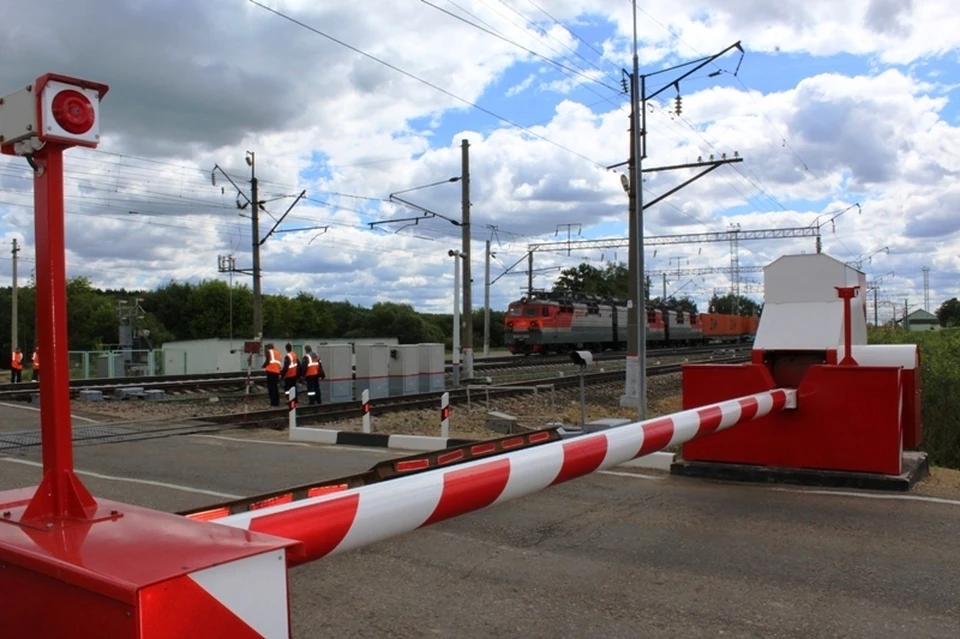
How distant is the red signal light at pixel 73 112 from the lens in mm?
2586

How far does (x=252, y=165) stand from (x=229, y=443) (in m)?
22.5

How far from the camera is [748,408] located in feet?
22.5

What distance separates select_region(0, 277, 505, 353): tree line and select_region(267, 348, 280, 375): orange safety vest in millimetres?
51655

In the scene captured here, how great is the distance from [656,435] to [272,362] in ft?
55.1

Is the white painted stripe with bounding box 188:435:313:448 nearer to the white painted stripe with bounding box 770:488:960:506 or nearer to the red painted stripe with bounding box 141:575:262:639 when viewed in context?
the white painted stripe with bounding box 770:488:960:506

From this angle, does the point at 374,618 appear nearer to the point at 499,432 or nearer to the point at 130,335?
the point at 499,432

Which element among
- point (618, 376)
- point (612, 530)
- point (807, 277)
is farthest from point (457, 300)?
point (612, 530)

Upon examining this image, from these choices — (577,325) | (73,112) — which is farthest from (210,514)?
(577,325)

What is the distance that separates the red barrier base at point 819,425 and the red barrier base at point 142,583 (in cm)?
643

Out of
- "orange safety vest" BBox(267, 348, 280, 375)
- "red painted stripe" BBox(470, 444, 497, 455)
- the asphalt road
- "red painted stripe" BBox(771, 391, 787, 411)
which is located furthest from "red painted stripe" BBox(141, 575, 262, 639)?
"orange safety vest" BBox(267, 348, 280, 375)

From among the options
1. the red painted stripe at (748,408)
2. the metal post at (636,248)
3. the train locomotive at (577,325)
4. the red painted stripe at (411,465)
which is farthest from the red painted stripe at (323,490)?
the train locomotive at (577,325)

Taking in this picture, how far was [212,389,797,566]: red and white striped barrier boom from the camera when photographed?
9.14ft

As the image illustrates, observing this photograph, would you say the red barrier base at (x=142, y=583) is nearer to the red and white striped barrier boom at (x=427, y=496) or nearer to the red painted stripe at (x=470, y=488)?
the red and white striped barrier boom at (x=427, y=496)

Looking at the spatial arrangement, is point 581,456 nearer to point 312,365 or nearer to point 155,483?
point 155,483
